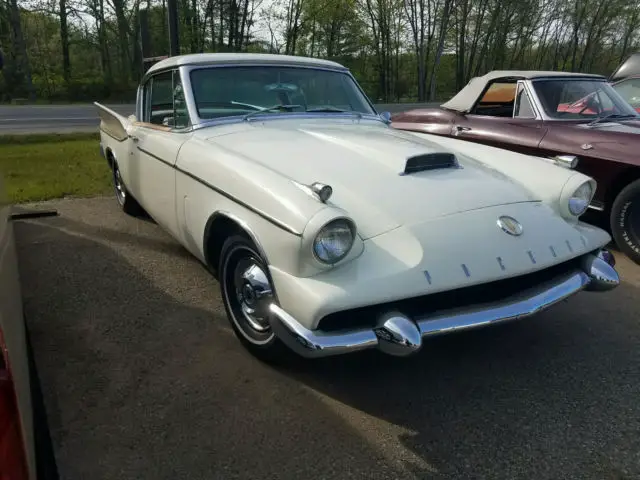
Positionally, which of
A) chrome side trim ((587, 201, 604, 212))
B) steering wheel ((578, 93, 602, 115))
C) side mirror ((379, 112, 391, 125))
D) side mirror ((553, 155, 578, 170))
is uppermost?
steering wheel ((578, 93, 602, 115))

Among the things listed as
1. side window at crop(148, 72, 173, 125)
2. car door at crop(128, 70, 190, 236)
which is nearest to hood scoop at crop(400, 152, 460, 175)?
car door at crop(128, 70, 190, 236)

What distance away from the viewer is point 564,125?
4828mm

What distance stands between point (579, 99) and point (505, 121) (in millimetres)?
784

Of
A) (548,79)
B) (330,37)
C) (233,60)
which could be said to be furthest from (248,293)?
(330,37)

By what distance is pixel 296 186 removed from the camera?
2.41m

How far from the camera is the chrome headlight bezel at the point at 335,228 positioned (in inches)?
86.0

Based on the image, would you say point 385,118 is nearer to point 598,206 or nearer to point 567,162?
point 567,162

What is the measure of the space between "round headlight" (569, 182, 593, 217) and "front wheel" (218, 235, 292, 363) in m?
1.77

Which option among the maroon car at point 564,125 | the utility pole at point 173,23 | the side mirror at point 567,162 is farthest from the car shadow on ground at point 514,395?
the utility pole at point 173,23

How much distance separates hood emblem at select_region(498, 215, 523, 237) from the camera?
99.7 inches

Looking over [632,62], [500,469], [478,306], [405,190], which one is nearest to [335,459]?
[500,469]

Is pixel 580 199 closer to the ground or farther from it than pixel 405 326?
farther from it

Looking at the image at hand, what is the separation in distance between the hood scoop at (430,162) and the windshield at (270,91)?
1.28 meters

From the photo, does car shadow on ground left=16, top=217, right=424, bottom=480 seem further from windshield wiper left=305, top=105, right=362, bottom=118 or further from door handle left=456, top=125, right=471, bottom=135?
door handle left=456, top=125, right=471, bottom=135
